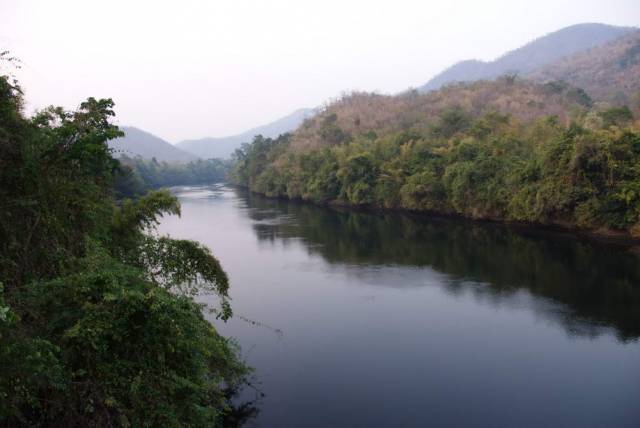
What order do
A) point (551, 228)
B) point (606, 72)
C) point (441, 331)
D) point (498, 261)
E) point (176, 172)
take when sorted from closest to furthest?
point (441, 331), point (498, 261), point (551, 228), point (606, 72), point (176, 172)

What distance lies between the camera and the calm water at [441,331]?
12445 mm

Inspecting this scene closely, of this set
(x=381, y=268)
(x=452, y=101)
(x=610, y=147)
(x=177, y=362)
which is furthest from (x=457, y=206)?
(x=452, y=101)

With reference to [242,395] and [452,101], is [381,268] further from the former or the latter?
[452,101]

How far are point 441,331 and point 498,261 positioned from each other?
1093 cm

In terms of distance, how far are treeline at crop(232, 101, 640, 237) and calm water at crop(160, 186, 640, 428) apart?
2805 mm

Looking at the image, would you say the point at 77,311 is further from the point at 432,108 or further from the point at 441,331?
the point at 432,108

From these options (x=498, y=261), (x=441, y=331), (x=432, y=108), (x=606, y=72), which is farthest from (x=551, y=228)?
(x=606, y=72)

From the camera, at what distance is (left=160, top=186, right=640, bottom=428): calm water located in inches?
490

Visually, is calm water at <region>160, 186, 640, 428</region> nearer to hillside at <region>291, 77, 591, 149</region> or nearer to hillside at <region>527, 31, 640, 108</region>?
hillside at <region>291, 77, 591, 149</region>

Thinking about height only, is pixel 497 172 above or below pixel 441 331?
above

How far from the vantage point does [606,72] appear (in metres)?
109

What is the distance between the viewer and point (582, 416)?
1186cm

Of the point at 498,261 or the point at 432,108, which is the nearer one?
the point at 498,261

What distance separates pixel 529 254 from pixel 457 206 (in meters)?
13.2
